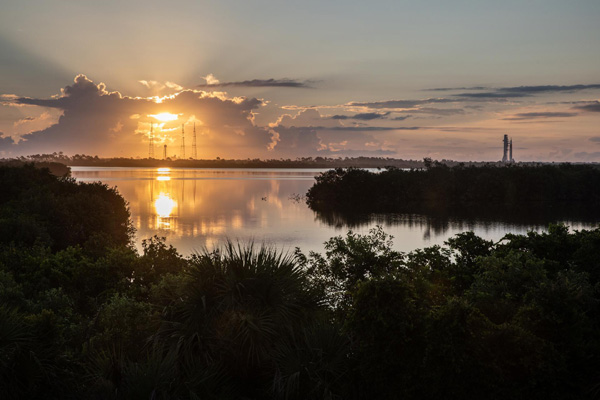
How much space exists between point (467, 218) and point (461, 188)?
31.3 m

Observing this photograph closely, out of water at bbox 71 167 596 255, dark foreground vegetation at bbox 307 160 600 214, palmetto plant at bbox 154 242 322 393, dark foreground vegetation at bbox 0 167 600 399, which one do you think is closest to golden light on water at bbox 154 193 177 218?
water at bbox 71 167 596 255

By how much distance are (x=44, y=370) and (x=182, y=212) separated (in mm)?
72533

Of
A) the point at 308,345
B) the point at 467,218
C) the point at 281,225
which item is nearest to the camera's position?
the point at 308,345

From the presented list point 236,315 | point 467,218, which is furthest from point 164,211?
point 236,315

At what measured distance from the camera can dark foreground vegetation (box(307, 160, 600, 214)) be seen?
106 m

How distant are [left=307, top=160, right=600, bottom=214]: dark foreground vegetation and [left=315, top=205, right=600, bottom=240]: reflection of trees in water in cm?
1316

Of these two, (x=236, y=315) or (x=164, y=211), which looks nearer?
(x=236, y=315)

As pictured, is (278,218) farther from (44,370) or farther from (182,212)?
(44,370)

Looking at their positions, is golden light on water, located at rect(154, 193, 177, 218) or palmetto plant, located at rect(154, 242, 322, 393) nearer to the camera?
palmetto plant, located at rect(154, 242, 322, 393)

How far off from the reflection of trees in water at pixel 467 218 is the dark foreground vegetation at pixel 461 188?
43.2ft

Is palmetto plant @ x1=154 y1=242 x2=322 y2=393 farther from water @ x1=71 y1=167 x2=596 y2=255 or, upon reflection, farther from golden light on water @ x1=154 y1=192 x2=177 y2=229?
golden light on water @ x1=154 y1=192 x2=177 y2=229

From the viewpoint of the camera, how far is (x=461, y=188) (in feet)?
353

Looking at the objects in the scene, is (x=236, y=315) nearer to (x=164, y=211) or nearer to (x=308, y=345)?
(x=308, y=345)

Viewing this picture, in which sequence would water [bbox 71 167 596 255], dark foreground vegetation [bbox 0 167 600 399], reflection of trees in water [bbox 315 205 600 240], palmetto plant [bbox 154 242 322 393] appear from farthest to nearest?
reflection of trees in water [bbox 315 205 600 240] < water [bbox 71 167 596 255] < palmetto plant [bbox 154 242 322 393] < dark foreground vegetation [bbox 0 167 600 399]
